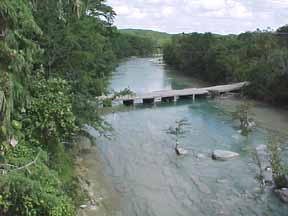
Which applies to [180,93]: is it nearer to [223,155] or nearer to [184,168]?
[223,155]

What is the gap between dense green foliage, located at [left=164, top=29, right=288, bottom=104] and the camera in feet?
121

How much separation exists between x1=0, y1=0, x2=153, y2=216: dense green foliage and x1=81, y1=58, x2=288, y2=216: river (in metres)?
2.76

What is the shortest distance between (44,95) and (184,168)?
981 cm

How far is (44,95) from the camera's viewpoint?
1127 centimetres

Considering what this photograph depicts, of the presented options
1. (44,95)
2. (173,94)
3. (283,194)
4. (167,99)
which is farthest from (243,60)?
(44,95)

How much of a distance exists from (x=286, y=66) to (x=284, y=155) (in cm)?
1638

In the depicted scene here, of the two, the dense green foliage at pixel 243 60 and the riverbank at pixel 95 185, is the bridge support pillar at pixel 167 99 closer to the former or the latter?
the dense green foliage at pixel 243 60

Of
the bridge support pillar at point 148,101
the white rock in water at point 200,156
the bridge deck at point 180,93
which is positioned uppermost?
the bridge deck at point 180,93

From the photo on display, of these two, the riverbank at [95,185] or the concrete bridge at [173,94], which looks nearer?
the riverbank at [95,185]

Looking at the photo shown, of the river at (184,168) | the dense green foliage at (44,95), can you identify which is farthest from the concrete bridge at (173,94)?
the dense green foliage at (44,95)

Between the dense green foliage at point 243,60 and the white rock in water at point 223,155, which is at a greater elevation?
the dense green foliage at point 243,60

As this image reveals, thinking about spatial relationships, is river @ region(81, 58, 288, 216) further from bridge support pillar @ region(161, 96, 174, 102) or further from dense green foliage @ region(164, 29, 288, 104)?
bridge support pillar @ region(161, 96, 174, 102)

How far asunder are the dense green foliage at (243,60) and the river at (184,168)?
4.58 metres

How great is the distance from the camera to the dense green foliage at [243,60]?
121 ft
